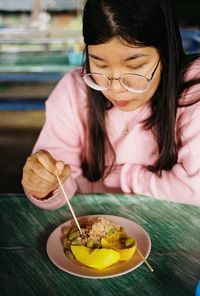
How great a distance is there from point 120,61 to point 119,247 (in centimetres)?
58

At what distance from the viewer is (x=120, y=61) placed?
130 cm

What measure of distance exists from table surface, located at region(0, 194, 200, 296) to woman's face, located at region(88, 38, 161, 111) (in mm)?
400

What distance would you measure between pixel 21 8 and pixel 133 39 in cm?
890

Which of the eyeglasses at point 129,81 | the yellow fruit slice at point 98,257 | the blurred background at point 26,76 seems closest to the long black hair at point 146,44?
the eyeglasses at point 129,81

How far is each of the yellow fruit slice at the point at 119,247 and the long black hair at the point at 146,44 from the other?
0.54m

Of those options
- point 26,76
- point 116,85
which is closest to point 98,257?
point 116,85

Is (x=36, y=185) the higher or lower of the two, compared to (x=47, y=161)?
lower

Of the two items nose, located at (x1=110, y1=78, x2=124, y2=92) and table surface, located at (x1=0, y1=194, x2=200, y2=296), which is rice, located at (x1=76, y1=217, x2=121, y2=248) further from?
nose, located at (x1=110, y1=78, x2=124, y2=92)

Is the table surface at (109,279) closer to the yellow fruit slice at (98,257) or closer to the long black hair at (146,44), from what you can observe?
the yellow fruit slice at (98,257)

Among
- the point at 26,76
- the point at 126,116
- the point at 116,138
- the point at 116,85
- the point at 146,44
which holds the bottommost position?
the point at 26,76

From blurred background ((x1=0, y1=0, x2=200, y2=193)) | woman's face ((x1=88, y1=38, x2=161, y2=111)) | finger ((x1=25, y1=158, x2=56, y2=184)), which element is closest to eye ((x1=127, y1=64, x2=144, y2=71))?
woman's face ((x1=88, y1=38, x2=161, y2=111))

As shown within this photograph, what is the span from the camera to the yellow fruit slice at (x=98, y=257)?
1038 millimetres

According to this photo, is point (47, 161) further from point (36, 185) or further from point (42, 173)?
point (36, 185)

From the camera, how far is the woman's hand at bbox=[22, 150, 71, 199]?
122 cm
